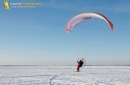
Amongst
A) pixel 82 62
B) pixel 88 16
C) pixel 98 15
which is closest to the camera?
pixel 98 15

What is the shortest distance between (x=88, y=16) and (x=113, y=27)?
2.34 m

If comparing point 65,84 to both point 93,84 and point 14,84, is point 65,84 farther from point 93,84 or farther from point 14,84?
point 14,84

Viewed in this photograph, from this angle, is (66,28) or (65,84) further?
(66,28)

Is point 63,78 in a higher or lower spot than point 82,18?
lower

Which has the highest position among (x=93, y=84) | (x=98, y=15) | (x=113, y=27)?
(x=98, y=15)

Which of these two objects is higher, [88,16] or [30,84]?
[88,16]

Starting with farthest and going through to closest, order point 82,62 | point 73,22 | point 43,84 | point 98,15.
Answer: point 82,62 < point 73,22 < point 98,15 < point 43,84

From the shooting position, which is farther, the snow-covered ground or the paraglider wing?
the paraglider wing

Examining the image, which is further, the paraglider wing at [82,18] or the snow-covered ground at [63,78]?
the paraglider wing at [82,18]

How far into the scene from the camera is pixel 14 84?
29.5ft

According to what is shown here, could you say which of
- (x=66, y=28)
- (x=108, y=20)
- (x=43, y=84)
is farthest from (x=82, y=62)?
(x=43, y=84)

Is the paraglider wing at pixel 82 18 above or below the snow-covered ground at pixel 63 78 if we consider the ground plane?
above

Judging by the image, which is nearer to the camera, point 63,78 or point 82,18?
point 63,78

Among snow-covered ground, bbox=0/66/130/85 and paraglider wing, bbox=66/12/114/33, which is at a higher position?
paraglider wing, bbox=66/12/114/33
